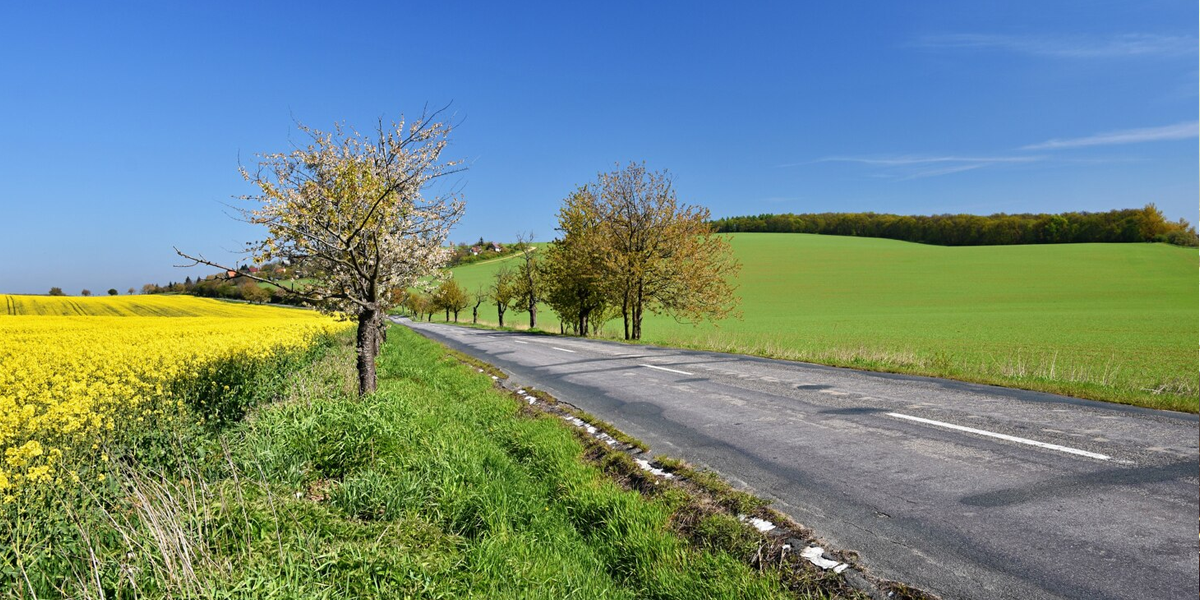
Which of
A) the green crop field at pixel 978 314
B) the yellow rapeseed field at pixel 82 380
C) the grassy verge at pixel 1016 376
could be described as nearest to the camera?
the yellow rapeseed field at pixel 82 380

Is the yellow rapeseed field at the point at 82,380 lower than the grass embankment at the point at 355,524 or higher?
higher

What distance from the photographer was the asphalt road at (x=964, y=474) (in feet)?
11.9

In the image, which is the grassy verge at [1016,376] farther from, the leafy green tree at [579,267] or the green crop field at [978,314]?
the leafy green tree at [579,267]

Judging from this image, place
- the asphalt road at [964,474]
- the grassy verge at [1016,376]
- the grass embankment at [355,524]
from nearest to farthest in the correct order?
the grass embankment at [355,524], the asphalt road at [964,474], the grassy verge at [1016,376]

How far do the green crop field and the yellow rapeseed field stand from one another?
12.7 meters

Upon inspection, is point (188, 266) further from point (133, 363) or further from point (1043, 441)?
point (1043, 441)

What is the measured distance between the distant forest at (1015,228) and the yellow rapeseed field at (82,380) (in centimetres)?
10229

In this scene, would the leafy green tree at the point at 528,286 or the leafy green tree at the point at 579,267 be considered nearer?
the leafy green tree at the point at 579,267

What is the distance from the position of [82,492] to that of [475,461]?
10.6ft

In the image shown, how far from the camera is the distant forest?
266ft

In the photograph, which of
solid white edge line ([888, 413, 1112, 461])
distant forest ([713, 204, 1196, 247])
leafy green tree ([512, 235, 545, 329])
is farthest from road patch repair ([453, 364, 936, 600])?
distant forest ([713, 204, 1196, 247])

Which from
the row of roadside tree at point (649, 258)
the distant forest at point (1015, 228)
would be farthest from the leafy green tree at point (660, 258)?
the distant forest at point (1015, 228)

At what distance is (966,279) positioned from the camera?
6353cm

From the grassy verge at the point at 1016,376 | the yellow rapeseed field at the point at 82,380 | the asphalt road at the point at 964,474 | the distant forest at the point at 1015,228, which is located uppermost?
the distant forest at the point at 1015,228
